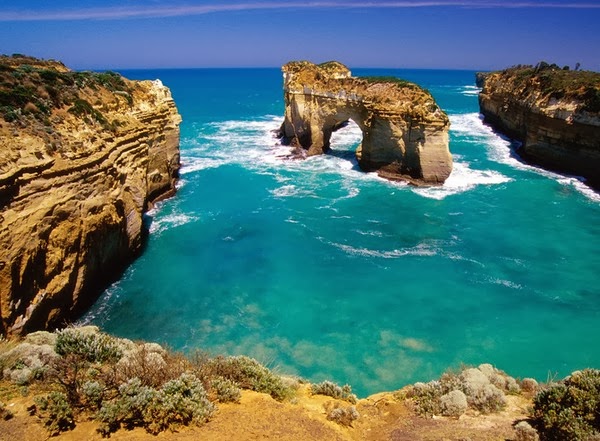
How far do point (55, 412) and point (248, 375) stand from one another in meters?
4.15

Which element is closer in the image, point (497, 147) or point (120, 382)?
point (120, 382)

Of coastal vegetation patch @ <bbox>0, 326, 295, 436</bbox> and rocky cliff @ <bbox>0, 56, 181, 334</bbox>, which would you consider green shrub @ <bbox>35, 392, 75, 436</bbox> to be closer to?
coastal vegetation patch @ <bbox>0, 326, 295, 436</bbox>

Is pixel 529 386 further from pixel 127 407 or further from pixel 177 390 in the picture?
pixel 127 407

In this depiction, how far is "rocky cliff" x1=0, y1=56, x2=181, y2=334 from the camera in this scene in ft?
48.0

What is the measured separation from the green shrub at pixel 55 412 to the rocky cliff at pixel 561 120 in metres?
39.9

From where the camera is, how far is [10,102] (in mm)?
17594

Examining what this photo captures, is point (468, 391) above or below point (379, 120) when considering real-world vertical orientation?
below

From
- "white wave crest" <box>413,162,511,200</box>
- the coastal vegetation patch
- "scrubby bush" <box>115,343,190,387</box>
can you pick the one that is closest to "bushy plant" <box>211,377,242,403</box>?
the coastal vegetation patch

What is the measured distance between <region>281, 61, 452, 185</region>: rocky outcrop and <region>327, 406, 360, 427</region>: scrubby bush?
88.6 ft

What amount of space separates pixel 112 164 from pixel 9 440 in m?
15.0

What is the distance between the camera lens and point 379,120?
114 ft

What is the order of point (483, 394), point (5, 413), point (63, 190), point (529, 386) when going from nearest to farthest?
point (5, 413) < point (483, 394) < point (529, 386) < point (63, 190)

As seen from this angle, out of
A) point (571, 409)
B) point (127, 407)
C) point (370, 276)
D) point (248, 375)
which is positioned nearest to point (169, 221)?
point (370, 276)

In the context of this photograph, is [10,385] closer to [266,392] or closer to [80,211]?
[266,392]
